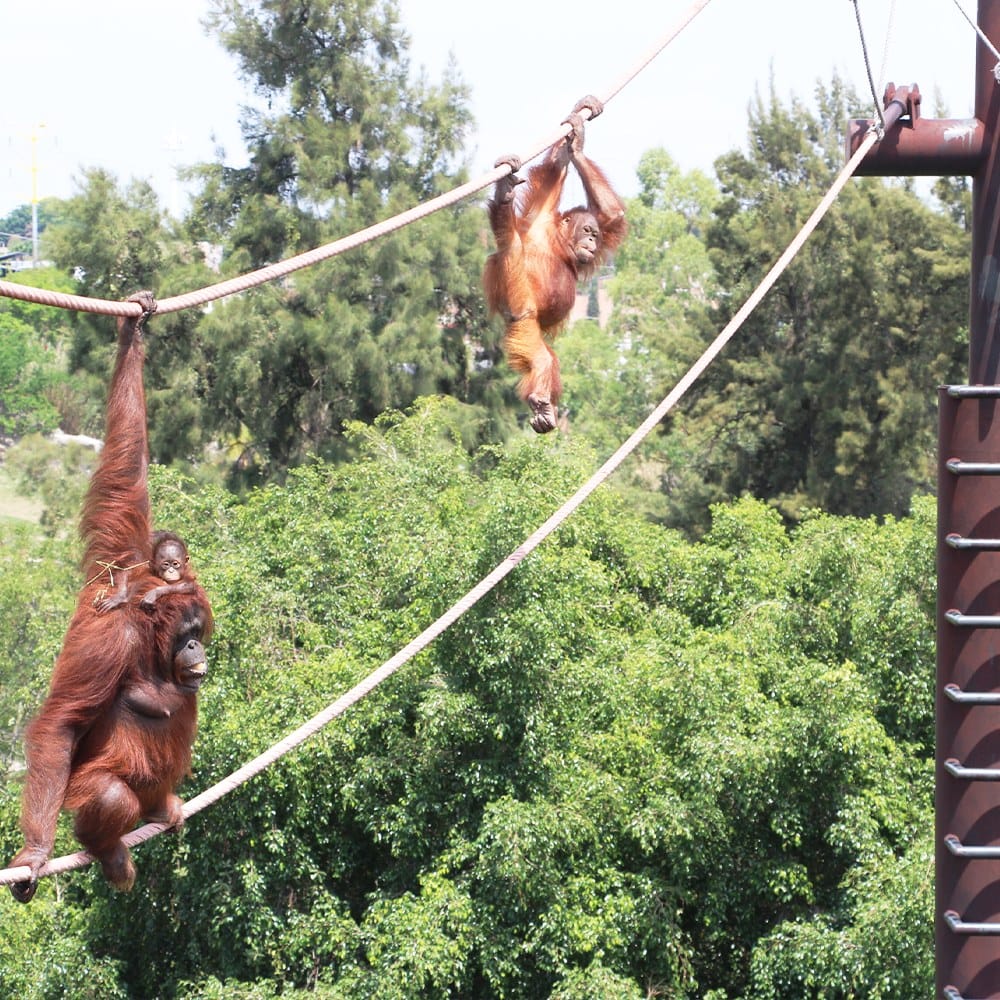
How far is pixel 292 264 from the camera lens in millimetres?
3354

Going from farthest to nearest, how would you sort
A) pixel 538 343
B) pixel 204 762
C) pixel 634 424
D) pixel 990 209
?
1. pixel 634 424
2. pixel 204 762
3. pixel 538 343
4. pixel 990 209

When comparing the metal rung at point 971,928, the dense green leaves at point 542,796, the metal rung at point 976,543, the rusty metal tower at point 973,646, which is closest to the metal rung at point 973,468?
the rusty metal tower at point 973,646

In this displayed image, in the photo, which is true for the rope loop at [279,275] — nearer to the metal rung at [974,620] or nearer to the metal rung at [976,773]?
the metal rung at [974,620]

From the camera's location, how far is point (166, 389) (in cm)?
2125

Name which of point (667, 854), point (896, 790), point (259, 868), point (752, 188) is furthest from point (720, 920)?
point (752, 188)

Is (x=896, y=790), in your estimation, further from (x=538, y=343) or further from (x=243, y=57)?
(x=243, y=57)

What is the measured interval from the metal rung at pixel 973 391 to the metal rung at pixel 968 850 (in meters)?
0.94

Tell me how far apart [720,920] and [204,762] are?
3971 mm

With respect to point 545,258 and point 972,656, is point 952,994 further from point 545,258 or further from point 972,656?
point 545,258

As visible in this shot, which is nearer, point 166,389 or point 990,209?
point 990,209

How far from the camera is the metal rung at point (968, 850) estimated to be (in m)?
3.07

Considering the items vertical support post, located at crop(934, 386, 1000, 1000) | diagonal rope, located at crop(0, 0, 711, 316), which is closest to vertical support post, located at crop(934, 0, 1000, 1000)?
vertical support post, located at crop(934, 386, 1000, 1000)

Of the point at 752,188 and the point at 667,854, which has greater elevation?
the point at 752,188

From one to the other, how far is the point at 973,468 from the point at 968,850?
2.61ft
